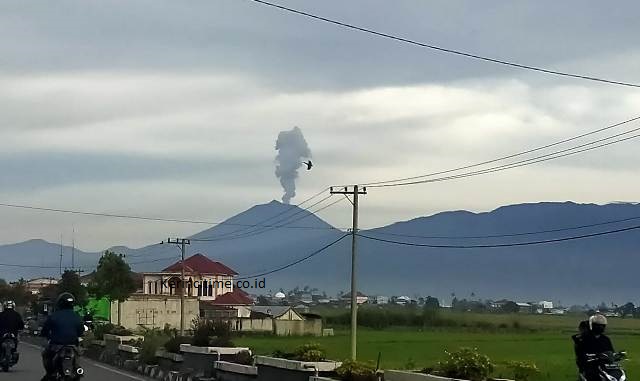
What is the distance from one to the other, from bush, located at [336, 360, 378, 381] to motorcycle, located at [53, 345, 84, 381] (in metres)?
4.59

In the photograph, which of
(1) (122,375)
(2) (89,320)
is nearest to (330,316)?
(1) (122,375)

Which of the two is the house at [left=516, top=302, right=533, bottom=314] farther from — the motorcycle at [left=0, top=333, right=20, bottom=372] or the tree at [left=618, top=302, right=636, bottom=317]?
the motorcycle at [left=0, top=333, right=20, bottom=372]

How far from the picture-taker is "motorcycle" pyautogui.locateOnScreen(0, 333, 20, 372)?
1053 inches

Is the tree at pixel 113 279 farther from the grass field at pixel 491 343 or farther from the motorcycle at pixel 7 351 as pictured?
the motorcycle at pixel 7 351

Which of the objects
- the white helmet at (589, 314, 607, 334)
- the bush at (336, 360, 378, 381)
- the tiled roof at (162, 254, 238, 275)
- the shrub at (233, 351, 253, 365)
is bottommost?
the shrub at (233, 351, 253, 365)

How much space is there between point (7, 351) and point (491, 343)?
39.2 metres

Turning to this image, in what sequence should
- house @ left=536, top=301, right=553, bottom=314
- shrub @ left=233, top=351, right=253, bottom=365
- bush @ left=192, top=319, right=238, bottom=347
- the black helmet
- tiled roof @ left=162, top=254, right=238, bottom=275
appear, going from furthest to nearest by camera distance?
tiled roof @ left=162, top=254, right=238, bottom=275 → house @ left=536, top=301, right=553, bottom=314 → bush @ left=192, top=319, right=238, bottom=347 → shrub @ left=233, top=351, right=253, bottom=365 → the black helmet

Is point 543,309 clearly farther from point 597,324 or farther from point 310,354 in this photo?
point 597,324

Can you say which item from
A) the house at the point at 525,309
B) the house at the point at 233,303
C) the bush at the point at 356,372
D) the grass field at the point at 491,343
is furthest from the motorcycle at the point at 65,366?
the house at the point at 525,309

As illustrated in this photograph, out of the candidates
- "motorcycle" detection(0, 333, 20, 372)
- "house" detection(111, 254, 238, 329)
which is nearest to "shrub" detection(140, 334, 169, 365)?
"motorcycle" detection(0, 333, 20, 372)

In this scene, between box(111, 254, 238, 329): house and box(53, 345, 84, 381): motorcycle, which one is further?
box(111, 254, 238, 329): house

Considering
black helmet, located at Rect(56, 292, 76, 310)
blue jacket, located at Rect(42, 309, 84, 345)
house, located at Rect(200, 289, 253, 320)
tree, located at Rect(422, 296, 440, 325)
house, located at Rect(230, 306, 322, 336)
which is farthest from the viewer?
house, located at Rect(200, 289, 253, 320)

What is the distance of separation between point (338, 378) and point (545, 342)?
48.6m

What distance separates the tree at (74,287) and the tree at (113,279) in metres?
1.82
